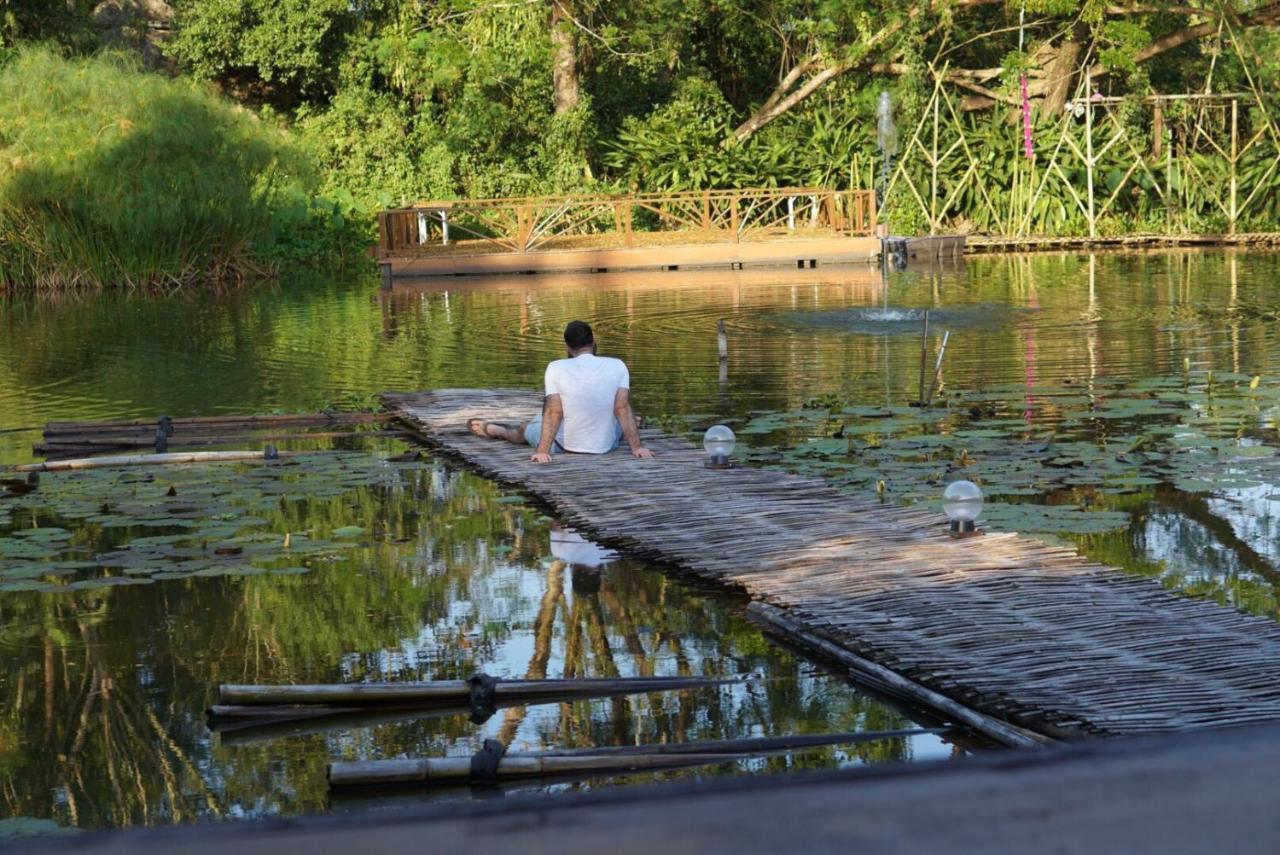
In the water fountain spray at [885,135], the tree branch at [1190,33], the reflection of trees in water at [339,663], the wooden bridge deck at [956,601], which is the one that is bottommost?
the reflection of trees in water at [339,663]

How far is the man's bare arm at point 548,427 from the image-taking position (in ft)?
30.4

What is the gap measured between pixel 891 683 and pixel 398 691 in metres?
1.45

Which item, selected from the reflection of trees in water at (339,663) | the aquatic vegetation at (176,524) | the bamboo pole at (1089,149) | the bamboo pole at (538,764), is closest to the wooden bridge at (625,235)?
the bamboo pole at (1089,149)

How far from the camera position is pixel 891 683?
5113 mm

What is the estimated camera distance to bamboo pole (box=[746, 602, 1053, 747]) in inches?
178

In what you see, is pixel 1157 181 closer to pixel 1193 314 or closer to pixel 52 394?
pixel 1193 314

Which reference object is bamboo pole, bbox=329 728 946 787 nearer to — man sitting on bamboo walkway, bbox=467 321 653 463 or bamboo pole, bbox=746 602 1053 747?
bamboo pole, bbox=746 602 1053 747

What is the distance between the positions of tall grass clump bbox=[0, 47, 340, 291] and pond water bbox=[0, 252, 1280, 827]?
765cm

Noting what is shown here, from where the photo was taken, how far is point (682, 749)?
182 inches

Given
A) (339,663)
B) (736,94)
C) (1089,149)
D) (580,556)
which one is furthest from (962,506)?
(736,94)

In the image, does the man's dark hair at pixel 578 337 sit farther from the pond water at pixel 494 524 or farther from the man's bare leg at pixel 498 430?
the man's bare leg at pixel 498 430

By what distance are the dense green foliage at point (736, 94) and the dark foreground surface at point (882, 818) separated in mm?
27285

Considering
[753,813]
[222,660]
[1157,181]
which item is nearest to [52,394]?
[222,660]

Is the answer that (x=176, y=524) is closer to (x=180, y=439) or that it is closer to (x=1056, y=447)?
(x=180, y=439)
